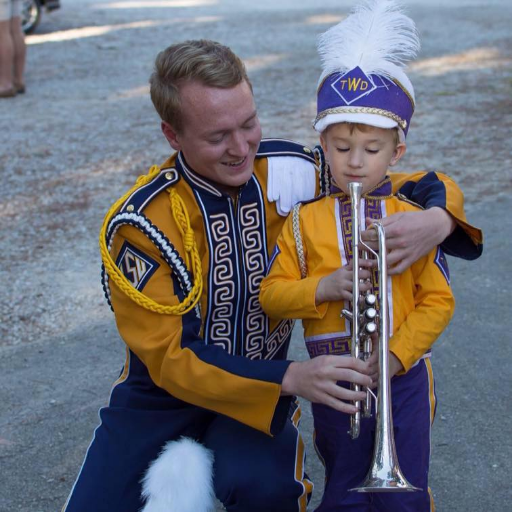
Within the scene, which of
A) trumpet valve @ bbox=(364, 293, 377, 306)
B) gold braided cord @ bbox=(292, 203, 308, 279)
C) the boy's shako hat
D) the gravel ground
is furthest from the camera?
the gravel ground

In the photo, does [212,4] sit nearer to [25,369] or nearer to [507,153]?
[507,153]

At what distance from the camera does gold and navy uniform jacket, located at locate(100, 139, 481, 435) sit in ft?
7.55

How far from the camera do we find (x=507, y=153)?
598 centimetres

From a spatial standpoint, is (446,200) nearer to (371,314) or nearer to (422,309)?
(422,309)

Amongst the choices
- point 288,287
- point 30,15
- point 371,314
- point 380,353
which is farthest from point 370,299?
point 30,15

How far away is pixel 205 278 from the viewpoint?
2.46m

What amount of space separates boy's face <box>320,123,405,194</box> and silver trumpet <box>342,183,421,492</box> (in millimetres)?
70

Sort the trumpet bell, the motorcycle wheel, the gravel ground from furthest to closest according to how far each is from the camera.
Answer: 1. the motorcycle wheel
2. the gravel ground
3. the trumpet bell

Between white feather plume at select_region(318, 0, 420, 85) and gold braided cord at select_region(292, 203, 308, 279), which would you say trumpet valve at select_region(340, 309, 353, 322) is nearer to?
gold braided cord at select_region(292, 203, 308, 279)

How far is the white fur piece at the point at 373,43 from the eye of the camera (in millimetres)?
2350

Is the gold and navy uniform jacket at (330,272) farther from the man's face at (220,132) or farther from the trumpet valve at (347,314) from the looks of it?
the man's face at (220,132)

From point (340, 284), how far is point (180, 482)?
718mm

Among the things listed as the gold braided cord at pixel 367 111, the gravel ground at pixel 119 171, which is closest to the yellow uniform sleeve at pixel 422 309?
the gold braided cord at pixel 367 111

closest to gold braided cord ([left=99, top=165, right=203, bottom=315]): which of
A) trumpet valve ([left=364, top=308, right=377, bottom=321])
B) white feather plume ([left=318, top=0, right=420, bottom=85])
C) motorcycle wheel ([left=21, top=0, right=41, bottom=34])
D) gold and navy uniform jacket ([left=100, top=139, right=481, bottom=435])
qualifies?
gold and navy uniform jacket ([left=100, top=139, right=481, bottom=435])
